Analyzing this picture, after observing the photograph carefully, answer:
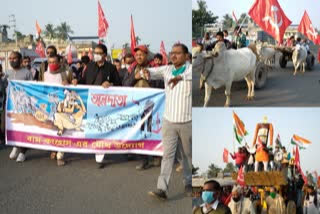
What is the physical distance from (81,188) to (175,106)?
5.55 ft

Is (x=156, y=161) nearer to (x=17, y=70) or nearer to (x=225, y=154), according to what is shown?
(x=17, y=70)

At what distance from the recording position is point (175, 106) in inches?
182

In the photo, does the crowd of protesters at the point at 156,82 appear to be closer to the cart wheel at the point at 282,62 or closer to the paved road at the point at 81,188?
the paved road at the point at 81,188

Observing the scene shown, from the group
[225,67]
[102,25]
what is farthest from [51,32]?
[225,67]

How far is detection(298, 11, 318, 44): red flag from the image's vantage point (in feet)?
10.2

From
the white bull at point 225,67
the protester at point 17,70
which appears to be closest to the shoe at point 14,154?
the protester at point 17,70

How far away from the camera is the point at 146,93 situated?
20.4ft

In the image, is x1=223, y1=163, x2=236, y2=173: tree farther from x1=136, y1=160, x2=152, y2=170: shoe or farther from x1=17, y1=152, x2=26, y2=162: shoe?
x1=17, y1=152, x2=26, y2=162: shoe

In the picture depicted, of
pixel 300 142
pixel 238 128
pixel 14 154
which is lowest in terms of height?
pixel 14 154

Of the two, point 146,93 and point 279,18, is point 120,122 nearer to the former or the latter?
point 146,93

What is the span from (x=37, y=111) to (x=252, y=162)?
414 centimetres

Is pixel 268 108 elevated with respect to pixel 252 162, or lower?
elevated

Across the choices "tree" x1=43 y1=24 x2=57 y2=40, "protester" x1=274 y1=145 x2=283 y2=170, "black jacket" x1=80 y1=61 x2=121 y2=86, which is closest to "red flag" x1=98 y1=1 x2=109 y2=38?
"black jacket" x1=80 y1=61 x2=121 y2=86

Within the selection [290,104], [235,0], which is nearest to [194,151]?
[290,104]
